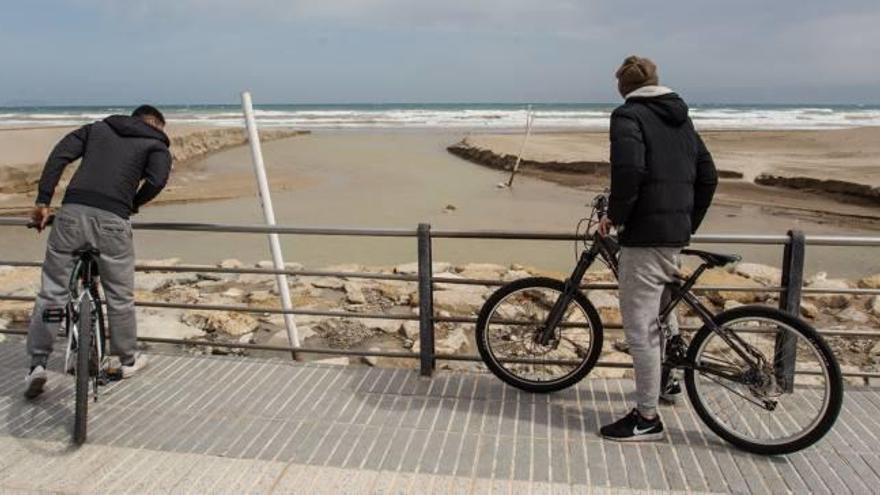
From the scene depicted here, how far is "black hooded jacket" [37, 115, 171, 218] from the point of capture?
4078 millimetres

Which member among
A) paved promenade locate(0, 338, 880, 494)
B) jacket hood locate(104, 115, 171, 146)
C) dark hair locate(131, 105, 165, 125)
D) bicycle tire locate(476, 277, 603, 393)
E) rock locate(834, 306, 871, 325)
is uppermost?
dark hair locate(131, 105, 165, 125)

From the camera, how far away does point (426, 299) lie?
4.57m

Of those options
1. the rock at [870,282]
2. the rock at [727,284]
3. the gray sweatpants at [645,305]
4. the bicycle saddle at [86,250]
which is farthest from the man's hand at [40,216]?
the rock at [870,282]

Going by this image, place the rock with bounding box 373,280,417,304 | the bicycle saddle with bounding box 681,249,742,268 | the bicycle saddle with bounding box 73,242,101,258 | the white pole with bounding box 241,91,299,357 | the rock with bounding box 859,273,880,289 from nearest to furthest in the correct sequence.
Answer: the bicycle saddle with bounding box 681,249,742,268 → the bicycle saddle with bounding box 73,242,101,258 → the white pole with bounding box 241,91,299,357 → the rock with bounding box 373,280,417,304 → the rock with bounding box 859,273,880,289

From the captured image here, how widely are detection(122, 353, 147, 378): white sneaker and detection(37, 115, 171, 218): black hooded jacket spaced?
111 cm

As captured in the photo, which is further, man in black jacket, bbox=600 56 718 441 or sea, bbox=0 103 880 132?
sea, bbox=0 103 880 132

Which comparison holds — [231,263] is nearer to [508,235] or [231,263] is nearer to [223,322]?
[223,322]

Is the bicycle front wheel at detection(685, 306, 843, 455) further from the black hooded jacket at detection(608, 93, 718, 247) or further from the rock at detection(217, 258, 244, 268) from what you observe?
the rock at detection(217, 258, 244, 268)

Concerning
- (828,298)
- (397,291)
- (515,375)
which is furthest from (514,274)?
(515,375)

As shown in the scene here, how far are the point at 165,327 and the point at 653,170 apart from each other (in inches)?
248

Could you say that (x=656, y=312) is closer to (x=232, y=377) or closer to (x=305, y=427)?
(x=305, y=427)

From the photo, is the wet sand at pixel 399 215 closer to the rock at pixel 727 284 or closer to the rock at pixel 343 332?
the rock at pixel 727 284

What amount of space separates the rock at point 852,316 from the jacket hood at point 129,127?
807cm

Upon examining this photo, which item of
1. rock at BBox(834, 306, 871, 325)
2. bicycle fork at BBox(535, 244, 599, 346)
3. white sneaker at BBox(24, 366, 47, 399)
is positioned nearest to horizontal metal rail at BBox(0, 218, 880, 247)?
bicycle fork at BBox(535, 244, 599, 346)
